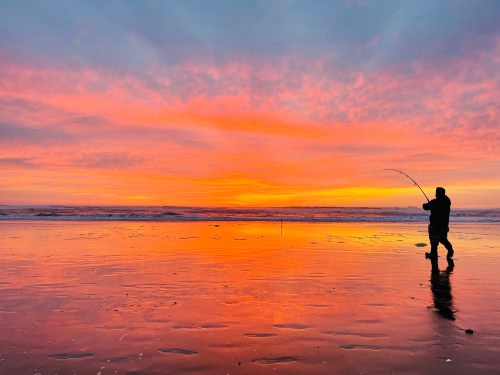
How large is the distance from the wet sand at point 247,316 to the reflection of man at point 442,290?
0.11ft

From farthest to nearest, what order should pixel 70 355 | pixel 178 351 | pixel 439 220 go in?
pixel 439 220
pixel 178 351
pixel 70 355

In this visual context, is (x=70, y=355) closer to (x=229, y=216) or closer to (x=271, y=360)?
(x=271, y=360)

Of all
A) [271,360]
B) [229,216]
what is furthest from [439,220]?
[229,216]

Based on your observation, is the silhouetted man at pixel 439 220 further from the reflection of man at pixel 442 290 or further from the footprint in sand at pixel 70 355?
the footprint in sand at pixel 70 355

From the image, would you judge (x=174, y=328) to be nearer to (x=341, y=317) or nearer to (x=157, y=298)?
(x=157, y=298)

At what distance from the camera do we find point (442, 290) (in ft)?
26.8

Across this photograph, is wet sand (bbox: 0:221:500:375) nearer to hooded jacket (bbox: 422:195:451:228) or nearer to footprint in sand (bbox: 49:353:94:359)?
footprint in sand (bbox: 49:353:94:359)

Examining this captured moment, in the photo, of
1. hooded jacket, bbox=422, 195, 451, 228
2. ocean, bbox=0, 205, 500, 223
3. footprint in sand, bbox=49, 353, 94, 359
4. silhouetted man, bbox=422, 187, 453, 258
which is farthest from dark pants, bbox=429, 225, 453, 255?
ocean, bbox=0, 205, 500, 223

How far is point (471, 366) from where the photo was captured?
425 cm

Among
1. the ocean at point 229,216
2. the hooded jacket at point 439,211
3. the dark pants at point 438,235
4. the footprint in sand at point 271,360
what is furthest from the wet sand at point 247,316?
the ocean at point 229,216

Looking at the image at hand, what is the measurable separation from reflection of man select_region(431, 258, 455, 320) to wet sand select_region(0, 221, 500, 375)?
0.03m

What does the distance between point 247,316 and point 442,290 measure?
14.7 ft

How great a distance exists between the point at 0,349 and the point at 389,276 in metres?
8.13

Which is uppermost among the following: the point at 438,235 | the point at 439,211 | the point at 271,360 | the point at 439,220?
the point at 439,211
